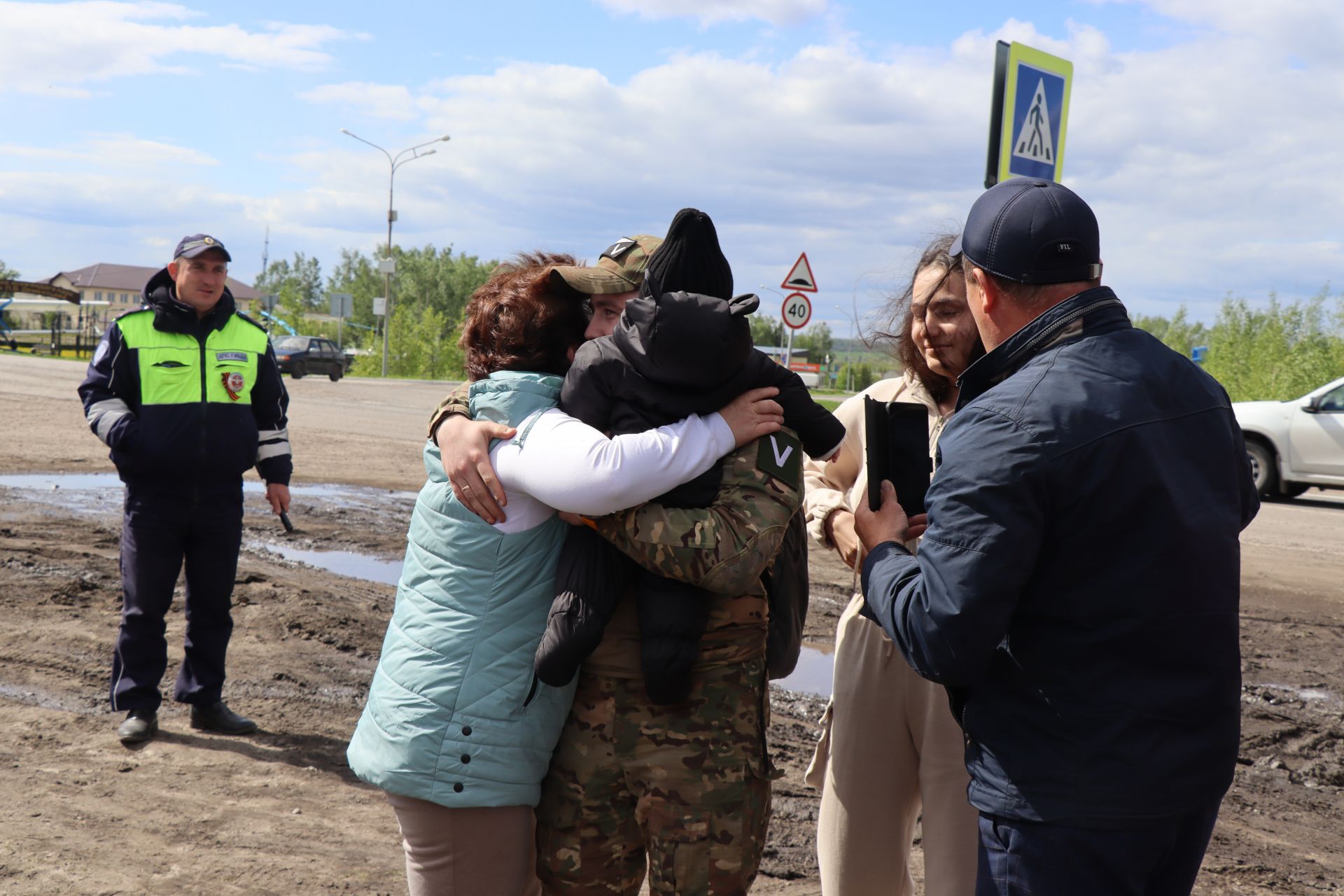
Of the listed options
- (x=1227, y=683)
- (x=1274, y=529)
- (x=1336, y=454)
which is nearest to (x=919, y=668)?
(x=1227, y=683)

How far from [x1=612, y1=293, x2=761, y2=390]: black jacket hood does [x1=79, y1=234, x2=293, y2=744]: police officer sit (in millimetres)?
3414

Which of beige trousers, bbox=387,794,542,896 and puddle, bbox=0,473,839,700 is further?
puddle, bbox=0,473,839,700

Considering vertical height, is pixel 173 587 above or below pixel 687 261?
below

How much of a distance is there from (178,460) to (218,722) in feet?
3.94

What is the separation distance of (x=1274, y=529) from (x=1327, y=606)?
366cm

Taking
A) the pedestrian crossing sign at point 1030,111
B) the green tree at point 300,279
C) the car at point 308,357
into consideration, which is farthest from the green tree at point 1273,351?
the green tree at point 300,279

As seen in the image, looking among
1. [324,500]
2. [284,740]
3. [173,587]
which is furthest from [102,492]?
[284,740]

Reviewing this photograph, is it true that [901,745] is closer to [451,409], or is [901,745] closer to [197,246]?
[451,409]

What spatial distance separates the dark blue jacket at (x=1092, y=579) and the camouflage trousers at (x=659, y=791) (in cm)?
47

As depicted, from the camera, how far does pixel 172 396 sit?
487 cm

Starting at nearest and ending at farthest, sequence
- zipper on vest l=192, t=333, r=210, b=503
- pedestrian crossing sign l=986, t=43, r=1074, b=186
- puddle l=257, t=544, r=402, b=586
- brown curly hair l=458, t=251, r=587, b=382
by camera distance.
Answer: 1. brown curly hair l=458, t=251, r=587, b=382
2. zipper on vest l=192, t=333, r=210, b=503
3. pedestrian crossing sign l=986, t=43, r=1074, b=186
4. puddle l=257, t=544, r=402, b=586

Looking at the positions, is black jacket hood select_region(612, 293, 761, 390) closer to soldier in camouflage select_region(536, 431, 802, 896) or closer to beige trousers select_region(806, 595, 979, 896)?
soldier in camouflage select_region(536, 431, 802, 896)

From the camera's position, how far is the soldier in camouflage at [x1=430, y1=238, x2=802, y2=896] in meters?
2.13

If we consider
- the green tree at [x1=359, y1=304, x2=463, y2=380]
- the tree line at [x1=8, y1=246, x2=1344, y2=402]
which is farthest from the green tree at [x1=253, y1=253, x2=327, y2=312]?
the green tree at [x1=359, y1=304, x2=463, y2=380]
